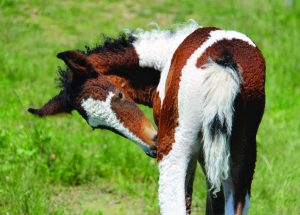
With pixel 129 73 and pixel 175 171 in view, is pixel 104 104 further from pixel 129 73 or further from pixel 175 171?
pixel 175 171

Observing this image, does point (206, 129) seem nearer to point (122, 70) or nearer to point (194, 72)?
point (194, 72)

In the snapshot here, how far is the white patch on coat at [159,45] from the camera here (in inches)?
203

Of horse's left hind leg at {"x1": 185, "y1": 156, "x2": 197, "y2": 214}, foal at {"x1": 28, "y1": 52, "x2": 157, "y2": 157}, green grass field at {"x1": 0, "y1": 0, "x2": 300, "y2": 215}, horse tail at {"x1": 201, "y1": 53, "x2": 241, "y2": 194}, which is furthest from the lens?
green grass field at {"x1": 0, "y1": 0, "x2": 300, "y2": 215}

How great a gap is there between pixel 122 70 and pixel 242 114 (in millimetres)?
1030

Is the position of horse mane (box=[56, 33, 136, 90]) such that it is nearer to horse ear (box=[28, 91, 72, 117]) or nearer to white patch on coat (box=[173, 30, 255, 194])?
horse ear (box=[28, 91, 72, 117])

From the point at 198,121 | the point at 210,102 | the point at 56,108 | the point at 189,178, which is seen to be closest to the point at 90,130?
the point at 56,108

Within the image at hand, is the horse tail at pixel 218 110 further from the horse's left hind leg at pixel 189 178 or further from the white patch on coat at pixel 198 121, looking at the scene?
the horse's left hind leg at pixel 189 178

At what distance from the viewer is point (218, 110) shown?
4434 millimetres

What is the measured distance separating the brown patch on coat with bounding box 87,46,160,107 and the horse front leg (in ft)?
2.35

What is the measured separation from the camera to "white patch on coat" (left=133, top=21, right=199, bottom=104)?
5.17 metres

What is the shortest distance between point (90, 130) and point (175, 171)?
312 cm

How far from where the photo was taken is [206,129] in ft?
14.8

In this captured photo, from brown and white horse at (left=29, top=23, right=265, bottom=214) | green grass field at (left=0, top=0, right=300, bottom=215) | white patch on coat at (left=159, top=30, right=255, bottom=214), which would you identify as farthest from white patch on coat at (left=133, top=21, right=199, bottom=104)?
green grass field at (left=0, top=0, right=300, bottom=215)

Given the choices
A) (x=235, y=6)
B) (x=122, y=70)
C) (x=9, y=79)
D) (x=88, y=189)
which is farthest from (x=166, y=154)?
(x=235, y=6)
